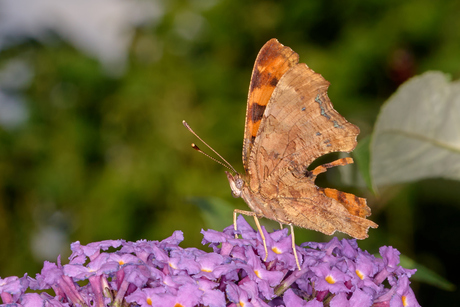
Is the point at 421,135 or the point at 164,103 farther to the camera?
the point at 164,103

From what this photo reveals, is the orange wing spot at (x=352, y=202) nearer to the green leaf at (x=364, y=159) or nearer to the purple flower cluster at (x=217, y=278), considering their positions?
the green leaf at (x=364, y=159)

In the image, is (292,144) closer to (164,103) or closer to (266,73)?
(266,73)

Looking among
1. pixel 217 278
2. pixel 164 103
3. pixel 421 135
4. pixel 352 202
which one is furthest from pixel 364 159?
pixel 164 103

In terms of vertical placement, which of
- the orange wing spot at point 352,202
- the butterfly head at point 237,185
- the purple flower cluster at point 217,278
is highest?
the butterfly head at point 237,185

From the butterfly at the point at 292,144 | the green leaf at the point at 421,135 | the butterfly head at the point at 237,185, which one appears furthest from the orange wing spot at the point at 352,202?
the butterfly head at the point at 237,185

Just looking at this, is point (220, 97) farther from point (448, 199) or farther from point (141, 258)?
point (141, 258)

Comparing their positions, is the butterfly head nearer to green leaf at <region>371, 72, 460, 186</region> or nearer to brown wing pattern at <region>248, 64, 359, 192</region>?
brown wing pattern at <region>248, 64, 359, 192</region>

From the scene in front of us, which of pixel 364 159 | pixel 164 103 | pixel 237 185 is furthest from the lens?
pixel 164 103

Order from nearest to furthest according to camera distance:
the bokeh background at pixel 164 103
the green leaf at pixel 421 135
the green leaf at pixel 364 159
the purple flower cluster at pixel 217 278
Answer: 1. the purple flower cluster at pixel 217 278
2. the green leaf at pixel 364 159
3. the green leaf at pixel 421 135
4. the bokeh background at pixel 164 103
